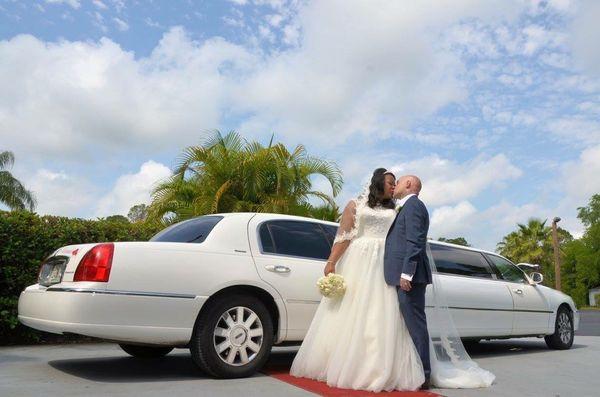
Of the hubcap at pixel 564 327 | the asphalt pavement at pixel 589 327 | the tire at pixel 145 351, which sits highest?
the hubcap at pixel 564 327

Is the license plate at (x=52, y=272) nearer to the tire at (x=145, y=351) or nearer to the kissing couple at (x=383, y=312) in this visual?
the tire at (x=145, y=351)

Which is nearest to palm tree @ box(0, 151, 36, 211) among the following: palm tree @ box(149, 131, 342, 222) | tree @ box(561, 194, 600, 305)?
palm tree @ box(149, 131, 342, 222)

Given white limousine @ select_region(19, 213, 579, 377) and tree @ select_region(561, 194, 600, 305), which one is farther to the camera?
tree @ select_region(561, 194, 600, 305)

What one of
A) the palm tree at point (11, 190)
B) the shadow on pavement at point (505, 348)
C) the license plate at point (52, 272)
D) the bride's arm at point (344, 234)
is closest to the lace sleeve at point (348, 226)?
the bride's arm at point (344, 234)

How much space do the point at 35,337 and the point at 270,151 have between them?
249 inches

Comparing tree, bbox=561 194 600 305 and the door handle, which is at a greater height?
tree, bbox=561 194 600 305

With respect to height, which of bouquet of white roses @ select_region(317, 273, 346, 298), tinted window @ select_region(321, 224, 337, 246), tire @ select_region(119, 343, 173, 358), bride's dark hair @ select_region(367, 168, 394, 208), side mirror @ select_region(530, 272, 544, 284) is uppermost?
bride's dark hair @ select_region(367, 168, 394, 208)

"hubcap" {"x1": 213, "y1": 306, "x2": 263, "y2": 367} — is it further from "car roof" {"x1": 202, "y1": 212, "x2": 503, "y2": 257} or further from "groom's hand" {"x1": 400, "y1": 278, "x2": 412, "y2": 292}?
"groom's hand" {"x1": 400, "y1": 278, "x2": 412, "y2": 292}

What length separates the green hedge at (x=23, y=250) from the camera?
8125 millimetres

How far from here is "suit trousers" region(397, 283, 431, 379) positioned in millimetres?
5191

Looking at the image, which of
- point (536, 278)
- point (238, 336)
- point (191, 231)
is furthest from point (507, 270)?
point (191, 231)

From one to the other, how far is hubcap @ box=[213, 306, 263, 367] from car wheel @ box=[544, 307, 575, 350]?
509 centimetres

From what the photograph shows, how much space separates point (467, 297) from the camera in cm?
706

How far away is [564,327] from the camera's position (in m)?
8.75
